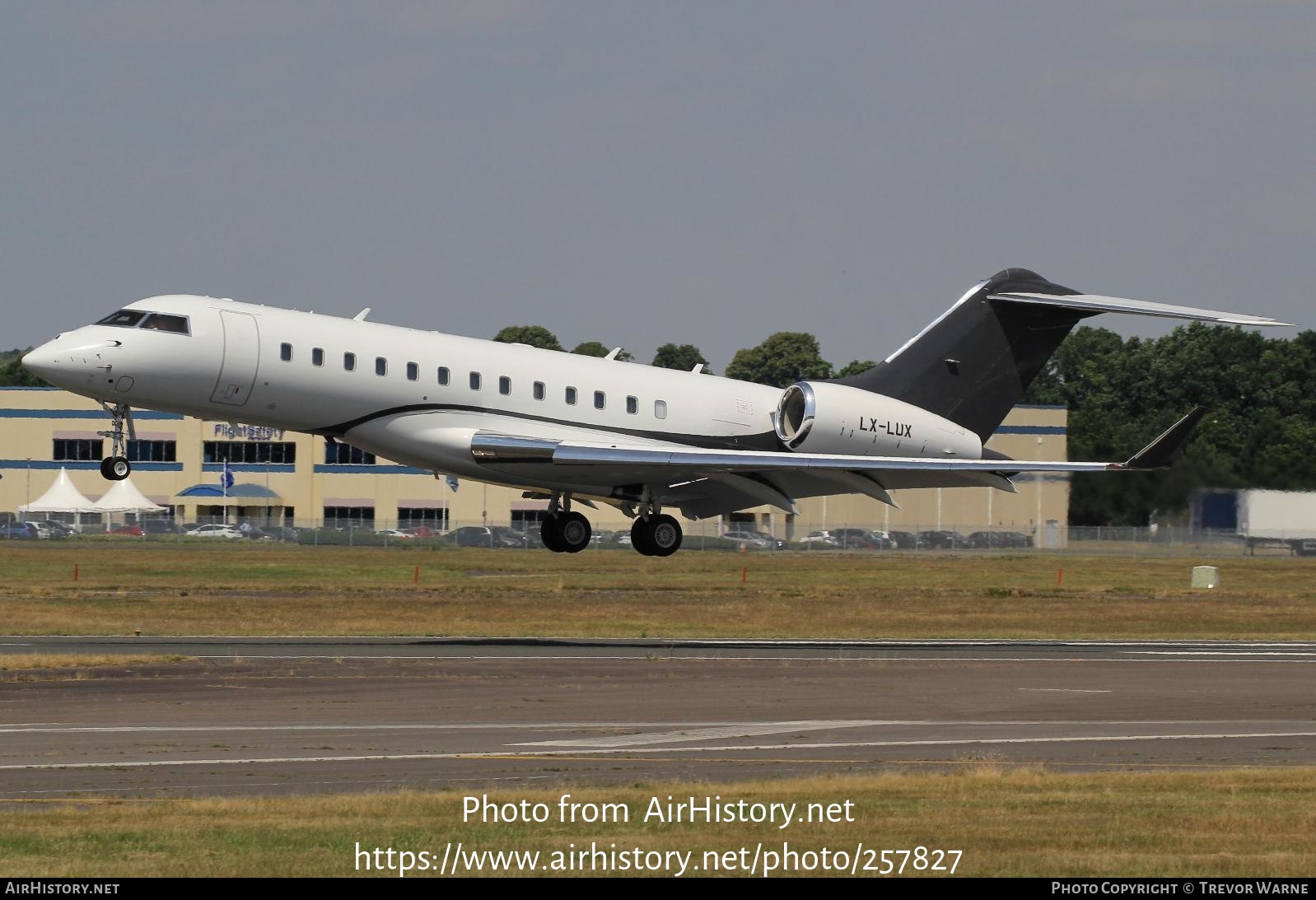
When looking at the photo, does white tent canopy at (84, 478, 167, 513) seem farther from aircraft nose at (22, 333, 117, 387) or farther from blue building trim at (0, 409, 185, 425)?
aircraft nose at (22, 333, 117, 387)

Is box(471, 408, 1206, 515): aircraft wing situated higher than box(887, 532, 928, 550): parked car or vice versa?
box(471, 408, 1206, 515): aircraft wing

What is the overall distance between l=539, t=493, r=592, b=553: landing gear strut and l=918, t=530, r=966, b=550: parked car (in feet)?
135

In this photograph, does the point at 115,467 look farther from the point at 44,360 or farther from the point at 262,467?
the point at 262,467

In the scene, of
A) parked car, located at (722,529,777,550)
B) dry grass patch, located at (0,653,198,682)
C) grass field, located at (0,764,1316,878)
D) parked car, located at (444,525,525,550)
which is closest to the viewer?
grass field, located at (0,764,1316,878)

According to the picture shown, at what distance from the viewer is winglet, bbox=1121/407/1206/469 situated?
28.1 meters

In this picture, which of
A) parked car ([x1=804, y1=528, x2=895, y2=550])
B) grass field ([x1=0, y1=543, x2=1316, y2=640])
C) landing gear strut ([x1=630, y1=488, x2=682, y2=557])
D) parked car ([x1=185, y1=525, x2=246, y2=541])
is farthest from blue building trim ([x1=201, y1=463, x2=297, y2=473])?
landing gear strut ([x1=630, y1=488, x2=682, y2=557])

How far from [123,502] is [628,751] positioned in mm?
67041

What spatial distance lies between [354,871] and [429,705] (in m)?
10.7

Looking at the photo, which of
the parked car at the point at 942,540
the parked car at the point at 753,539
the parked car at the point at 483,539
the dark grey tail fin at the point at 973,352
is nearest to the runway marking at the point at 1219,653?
the dark grey tail fin at the point at 973,352

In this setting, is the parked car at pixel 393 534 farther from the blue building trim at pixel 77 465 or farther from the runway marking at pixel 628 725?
the runway marking at pixel 628 725

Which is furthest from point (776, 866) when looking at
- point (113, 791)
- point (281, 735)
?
point (281, 735)

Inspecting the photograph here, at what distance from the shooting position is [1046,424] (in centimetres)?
7962

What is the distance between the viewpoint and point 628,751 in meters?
18.2

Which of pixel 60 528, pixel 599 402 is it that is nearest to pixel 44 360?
pixel 599 402
